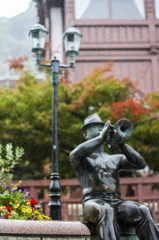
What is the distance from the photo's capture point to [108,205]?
3.34 m

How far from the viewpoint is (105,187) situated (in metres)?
3.64

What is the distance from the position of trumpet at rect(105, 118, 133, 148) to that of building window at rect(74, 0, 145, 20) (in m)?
9.13

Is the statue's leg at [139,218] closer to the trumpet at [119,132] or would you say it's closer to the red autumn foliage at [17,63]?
the trumpet at [119,132]

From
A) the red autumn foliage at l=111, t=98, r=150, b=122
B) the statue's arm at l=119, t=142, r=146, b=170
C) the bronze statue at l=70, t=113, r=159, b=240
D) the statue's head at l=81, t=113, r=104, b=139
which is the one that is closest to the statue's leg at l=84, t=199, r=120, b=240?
the bronze statue at l=70, t=113, r=159, b=240

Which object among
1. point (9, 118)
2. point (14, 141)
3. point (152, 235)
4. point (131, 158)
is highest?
point (9, 118)

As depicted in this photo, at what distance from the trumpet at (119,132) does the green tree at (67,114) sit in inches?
216

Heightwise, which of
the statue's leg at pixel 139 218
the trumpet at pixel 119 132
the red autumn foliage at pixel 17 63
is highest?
the red autumn foliage at pixel 17 63

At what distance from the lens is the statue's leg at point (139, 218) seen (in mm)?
3281

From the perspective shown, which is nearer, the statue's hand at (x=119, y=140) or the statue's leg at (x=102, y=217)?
the statue's leg at (x=102, y=217)

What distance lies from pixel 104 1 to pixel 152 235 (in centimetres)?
1086

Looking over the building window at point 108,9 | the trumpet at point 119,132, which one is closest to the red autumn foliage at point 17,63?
the building window at point 108,9

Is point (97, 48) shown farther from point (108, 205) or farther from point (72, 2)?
point (108, 205)

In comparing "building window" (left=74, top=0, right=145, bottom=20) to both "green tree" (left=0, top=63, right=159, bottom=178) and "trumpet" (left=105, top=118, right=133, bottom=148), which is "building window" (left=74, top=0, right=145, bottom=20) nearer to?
"green tree" (left=0, top=63, right=159, bottom=178)

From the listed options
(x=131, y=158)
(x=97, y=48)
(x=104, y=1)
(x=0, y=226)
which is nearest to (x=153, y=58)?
(x=97, y=48)
